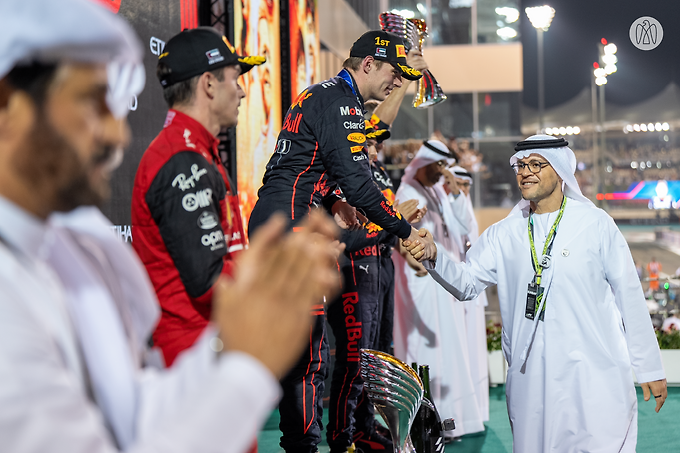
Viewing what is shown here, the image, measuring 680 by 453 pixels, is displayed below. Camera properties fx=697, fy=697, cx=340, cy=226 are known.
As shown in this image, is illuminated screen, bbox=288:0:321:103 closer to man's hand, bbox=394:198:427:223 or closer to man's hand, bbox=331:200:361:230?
man's hand, bbox=394:198:427:223

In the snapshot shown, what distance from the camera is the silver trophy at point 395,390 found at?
3162 mm

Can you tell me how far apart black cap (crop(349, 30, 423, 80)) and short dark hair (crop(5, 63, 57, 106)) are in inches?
107

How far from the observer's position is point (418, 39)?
15.7 ft

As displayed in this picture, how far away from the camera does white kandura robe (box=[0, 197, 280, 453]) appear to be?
698mm

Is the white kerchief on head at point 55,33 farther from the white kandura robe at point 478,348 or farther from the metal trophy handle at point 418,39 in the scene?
the white kandura robe at point 478,348

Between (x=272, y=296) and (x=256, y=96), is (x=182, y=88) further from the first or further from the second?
(x=256, y=96)

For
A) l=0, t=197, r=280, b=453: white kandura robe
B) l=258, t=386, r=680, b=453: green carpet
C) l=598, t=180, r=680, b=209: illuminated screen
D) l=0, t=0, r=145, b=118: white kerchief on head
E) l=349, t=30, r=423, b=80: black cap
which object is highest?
l=349, t=30, r=423, b=80: black cap

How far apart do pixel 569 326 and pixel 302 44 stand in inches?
215

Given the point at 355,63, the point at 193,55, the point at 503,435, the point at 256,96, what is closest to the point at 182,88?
the point at 193,55

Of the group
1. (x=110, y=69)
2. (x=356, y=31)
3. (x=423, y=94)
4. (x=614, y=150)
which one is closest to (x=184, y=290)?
(x=110, y=69)

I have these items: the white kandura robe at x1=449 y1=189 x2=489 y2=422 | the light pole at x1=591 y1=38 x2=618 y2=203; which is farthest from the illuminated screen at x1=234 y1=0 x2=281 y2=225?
the light pole at x1=591 y1=38 x2=618 y2=203

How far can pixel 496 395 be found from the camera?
609 centimetres

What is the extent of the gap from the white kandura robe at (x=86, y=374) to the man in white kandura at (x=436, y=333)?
12.6 feet

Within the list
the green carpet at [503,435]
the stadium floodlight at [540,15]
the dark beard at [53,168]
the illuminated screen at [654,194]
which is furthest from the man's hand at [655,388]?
the stadium floodlight at [540,15]
